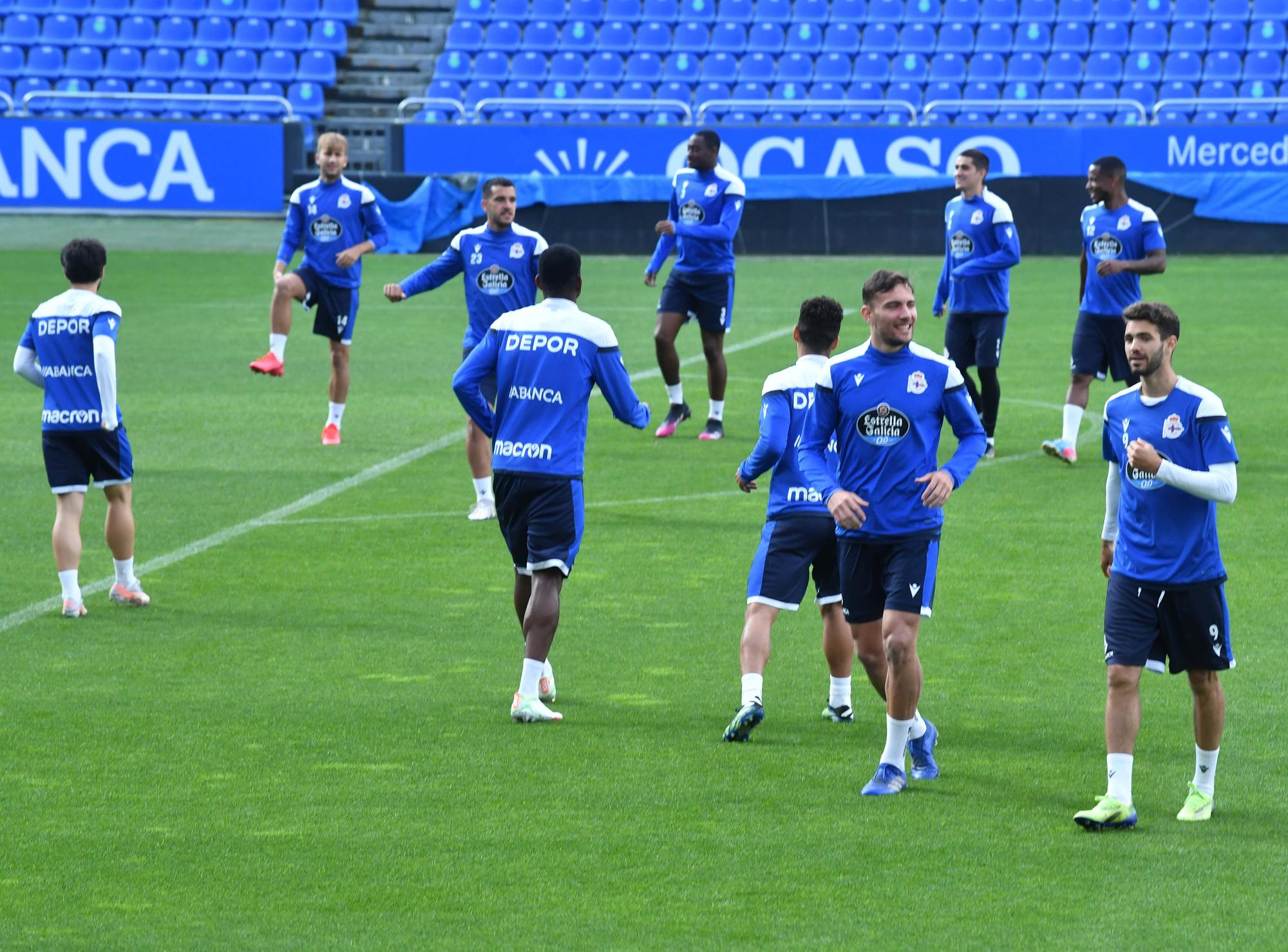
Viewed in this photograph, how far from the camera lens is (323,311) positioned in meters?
14.6

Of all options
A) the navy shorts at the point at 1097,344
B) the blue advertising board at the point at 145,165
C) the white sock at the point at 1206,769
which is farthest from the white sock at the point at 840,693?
the blue advertising board at the point at 145,165

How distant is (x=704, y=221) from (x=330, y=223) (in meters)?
2.88

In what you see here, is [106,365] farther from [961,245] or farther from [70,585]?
[961,245]

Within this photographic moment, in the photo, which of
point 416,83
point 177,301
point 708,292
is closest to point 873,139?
point 416,83

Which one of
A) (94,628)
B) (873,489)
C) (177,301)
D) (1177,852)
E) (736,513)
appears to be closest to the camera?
(1177,852)

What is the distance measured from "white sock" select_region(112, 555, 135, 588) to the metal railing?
23.6 metres

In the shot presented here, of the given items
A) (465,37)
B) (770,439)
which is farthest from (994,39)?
(770,439)

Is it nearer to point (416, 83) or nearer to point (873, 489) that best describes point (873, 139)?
point (416, 83)

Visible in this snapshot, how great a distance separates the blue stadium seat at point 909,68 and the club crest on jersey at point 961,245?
21.4 m

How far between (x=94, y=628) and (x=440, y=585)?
1.83 m

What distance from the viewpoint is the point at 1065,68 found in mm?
34000

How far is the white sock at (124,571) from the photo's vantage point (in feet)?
31.6

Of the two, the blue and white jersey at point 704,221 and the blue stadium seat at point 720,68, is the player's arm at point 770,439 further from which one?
the blue stadium seat at point 720,68

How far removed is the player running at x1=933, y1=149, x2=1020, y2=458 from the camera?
13602 millimetres
